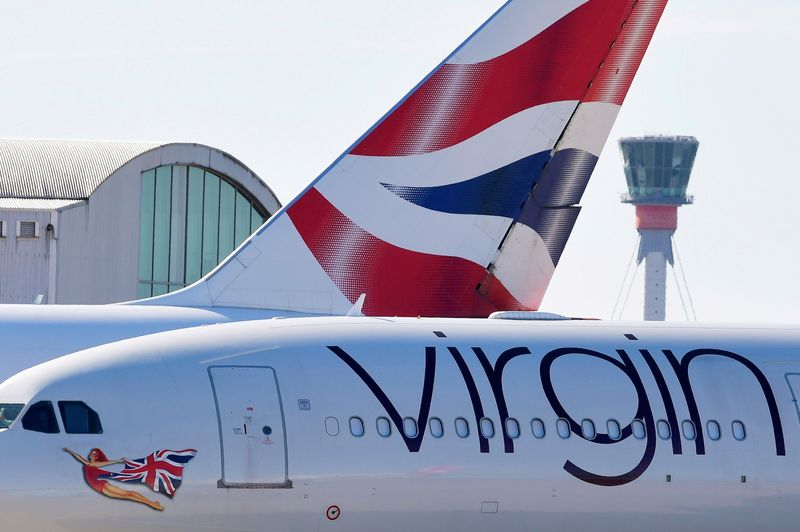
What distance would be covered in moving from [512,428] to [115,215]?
1319 inches

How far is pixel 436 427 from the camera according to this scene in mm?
19453

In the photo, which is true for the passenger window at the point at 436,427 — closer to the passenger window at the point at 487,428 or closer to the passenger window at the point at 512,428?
the passenger window at the point at 487,428

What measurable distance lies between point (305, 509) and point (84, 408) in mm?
2685

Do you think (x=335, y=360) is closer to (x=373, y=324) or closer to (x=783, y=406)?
(x=373, y=324)

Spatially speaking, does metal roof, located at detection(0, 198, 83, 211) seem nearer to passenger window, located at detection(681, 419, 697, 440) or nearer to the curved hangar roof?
the curved hangar roof

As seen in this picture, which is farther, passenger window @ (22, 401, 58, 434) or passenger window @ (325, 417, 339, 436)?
passenger window @ (325, 417, 339, 436)

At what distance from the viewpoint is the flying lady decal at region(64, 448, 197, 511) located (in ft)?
57.8

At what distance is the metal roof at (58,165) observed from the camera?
50.9 meters


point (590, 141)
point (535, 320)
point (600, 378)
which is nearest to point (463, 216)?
point (590, 141)

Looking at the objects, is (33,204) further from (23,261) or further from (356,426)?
(356,426)

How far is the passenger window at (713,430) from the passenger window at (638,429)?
970 millimetres

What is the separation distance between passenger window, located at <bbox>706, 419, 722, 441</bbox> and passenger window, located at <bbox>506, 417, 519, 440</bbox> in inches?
107

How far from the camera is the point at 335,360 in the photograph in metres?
19.6

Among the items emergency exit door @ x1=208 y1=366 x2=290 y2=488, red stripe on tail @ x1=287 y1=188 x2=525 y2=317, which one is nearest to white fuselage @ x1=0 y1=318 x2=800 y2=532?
emergency exit door @ x1=208 y1=366 x2=290 y2=488
